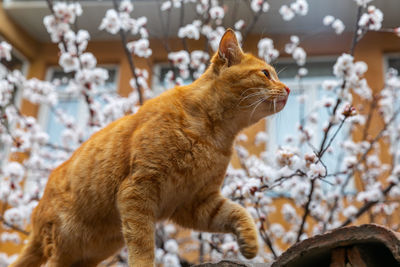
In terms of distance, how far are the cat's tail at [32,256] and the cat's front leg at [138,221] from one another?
1.36ft

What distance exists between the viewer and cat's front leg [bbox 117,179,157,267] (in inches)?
49.8

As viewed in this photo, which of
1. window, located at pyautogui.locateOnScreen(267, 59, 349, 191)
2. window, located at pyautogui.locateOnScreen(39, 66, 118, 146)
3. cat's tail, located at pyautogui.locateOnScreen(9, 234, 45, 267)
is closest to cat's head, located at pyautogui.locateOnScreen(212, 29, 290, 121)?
cat's tail, located at pyautogui.locateOnScreen(9, 234, 45, 267)

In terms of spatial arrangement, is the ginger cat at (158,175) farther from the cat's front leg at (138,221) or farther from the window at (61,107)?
the window at (61,107)

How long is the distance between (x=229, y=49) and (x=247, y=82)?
15 cm

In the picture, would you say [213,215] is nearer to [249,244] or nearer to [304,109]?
[249,244]

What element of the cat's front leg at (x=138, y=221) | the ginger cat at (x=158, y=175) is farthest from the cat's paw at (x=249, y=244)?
the cat's front leg at (x=138, y=221)

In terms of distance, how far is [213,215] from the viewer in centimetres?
144

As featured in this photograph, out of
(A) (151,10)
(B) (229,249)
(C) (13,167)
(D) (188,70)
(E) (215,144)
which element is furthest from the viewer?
(A) (151,10)

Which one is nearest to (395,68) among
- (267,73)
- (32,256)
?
(267,73)

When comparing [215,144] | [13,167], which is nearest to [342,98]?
[215,144]

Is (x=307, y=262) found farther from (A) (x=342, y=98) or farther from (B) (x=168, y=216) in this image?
(A) (x=342, y=98)

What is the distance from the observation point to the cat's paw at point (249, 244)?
1.33 metres

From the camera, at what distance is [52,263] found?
4.61 feet

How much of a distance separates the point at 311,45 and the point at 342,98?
97.4 inches
